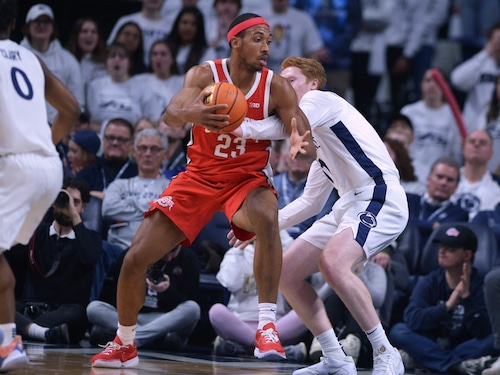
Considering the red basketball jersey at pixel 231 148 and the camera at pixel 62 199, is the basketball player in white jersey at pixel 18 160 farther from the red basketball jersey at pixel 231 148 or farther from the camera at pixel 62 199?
the camera at pixel 62 199

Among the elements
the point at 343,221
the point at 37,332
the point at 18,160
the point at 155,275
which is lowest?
the point at 37,332

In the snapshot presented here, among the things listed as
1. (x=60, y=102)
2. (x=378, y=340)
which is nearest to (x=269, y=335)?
(x=378, y=340)

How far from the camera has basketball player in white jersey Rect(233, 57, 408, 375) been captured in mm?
6145

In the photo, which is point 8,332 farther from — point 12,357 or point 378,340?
point 378,340

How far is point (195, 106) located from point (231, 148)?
54cm

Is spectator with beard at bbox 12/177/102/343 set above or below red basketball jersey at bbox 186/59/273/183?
below

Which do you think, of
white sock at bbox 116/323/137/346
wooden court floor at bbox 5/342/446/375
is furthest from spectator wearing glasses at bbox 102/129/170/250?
white sock at bbox 116/323/137/346

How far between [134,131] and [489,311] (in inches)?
165

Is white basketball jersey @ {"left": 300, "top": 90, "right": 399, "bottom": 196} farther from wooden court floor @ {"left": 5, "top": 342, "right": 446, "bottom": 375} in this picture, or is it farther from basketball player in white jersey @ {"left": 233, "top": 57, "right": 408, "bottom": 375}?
wooden court floor @ {"left": 5, "top": 342, "right": 446, "bottom": 375}

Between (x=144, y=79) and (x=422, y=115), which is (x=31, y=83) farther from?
(x=422, y=115)

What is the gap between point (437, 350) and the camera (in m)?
8.09

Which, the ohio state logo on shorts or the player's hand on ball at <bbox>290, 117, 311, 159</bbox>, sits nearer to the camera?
the player's hand on ball at <bbox>290, 117, 311, 159</bbox>

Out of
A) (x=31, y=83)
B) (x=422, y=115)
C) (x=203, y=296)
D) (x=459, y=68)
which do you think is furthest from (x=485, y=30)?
(x=31, y=83)

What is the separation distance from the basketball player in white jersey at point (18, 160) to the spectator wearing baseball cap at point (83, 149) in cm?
451
